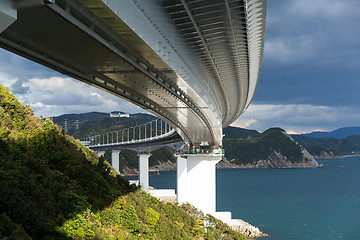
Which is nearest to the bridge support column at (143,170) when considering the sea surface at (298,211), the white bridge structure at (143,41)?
the sea surface at (298,211)

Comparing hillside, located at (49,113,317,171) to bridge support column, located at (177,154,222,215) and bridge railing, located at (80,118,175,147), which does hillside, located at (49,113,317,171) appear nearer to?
bridge railing, located at (80,118,175,147)

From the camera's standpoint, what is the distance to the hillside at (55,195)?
→ 29.8ft

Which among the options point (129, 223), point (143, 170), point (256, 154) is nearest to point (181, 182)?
point (143, 170)

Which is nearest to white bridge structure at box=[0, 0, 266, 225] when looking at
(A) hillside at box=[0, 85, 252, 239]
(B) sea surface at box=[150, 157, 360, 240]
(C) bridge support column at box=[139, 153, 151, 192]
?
(A) hillside at box=[0, 85, 252, 239]

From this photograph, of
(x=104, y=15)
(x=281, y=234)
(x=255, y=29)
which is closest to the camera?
(x=104, y=15)

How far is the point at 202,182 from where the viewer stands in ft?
105

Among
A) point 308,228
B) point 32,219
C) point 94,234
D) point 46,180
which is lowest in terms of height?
point 308,228

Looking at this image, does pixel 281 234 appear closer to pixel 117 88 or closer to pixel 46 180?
pixel 117 88

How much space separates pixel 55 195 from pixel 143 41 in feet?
18.2

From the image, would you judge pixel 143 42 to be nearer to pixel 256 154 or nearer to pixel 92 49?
pixel 92 49

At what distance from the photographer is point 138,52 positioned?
10.3m

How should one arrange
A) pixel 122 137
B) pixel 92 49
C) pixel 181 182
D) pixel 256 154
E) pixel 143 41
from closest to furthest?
pixel 143 41 < pixel 92 49 < pixel 181 182 < pixel 122 137 < pixel 256 154

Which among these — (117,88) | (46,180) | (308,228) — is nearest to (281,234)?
(308,228)

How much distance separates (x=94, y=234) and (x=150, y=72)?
5.39 meters
